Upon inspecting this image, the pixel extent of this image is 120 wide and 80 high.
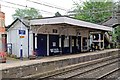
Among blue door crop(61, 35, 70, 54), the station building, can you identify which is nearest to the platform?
the station building

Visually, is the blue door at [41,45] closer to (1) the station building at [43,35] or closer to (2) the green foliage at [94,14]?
(1) the station building at [43,35]

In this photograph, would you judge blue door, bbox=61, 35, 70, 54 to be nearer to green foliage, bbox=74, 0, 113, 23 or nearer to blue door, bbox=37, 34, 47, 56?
blue door, bbox=37, 34, 47, 56

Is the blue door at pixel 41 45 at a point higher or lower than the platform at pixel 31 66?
higher

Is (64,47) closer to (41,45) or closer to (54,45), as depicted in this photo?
(54,45)

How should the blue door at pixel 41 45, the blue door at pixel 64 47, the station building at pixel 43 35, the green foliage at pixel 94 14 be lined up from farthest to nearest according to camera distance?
the green foliage at pixel 94 14, the blue door at pixel 64 47, the blue door at pixel 41 45, the station building at pixel 43 35

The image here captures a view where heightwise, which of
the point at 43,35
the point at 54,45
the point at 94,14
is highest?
the point at 94,14

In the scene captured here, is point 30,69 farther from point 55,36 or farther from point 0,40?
point 55,36

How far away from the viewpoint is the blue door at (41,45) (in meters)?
23.4

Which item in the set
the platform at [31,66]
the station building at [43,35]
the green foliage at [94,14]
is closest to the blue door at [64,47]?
the station building at [43,35]

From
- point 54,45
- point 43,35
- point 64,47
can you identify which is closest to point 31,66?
point 43,35

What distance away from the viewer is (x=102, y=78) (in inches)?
521

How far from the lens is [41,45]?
77.6ft

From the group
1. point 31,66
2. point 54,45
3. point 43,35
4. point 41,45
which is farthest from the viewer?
point 54,45

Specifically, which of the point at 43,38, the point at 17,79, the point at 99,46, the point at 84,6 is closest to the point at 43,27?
the point at 43,38
